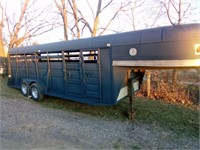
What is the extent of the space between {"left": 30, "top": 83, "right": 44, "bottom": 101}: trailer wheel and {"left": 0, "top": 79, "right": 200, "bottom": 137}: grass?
0.84ft

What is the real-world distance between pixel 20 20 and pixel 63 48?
1552cm

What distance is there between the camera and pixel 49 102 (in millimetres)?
7500

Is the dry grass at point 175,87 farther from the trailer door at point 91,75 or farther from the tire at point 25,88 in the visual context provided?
the tire at point 25,88

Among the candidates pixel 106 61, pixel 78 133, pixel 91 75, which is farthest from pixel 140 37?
pixel 78 133

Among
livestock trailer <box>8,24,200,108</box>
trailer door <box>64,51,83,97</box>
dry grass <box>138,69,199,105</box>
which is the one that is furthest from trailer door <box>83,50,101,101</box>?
dry grass <box>138,69,199,105</box>

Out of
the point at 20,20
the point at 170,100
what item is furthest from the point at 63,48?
the point at 20,20

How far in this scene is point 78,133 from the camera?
442cm

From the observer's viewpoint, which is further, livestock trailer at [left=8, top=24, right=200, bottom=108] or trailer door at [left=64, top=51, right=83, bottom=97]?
trailer door at [left=64, top=51, right=83, bottom=97]

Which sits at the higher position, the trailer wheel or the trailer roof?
the trailer roof

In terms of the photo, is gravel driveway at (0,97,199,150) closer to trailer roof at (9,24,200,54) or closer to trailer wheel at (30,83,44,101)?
trailer wheel at (30,83,44,101)

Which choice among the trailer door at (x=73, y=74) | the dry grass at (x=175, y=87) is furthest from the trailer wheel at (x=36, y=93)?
the dry grass at (x=175, y=87)

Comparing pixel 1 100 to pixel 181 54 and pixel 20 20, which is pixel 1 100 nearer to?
pixel 181 54

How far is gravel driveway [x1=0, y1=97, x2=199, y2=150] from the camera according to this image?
152 inches

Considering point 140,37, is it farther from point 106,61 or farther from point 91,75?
point 91,75
